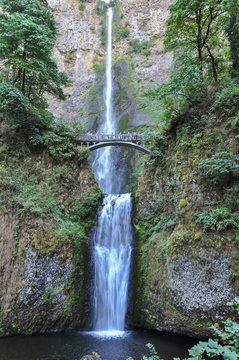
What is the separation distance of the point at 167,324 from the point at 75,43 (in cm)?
3708

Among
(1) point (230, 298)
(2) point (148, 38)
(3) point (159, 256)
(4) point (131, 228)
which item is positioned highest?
(2) point (148, 38)

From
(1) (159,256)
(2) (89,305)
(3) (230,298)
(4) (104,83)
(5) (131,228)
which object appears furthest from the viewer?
(4) (104,83)

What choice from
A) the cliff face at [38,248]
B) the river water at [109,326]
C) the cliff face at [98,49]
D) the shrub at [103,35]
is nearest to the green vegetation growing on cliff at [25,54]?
the cliff face at [38,248]

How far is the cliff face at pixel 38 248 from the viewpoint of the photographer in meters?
9.52

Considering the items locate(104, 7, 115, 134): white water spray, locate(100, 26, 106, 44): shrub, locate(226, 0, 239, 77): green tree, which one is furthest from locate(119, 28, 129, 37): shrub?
locate(226, 0, 239, 77): green tree

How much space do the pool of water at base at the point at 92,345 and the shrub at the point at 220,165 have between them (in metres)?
6.42

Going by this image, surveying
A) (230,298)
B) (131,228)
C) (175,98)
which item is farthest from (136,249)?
(175,98)

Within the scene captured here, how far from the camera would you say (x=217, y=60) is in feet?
41.2

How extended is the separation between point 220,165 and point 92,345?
28.1 feet

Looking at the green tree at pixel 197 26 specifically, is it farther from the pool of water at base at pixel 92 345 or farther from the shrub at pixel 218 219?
the pool of water at base at pixel 92 345

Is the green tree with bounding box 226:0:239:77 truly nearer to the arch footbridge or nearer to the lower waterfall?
the arch footbridge

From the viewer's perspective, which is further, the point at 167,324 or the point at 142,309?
the point at 142,309

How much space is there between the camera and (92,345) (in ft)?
28.4

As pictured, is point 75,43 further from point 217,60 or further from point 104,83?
point 217,60
